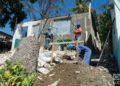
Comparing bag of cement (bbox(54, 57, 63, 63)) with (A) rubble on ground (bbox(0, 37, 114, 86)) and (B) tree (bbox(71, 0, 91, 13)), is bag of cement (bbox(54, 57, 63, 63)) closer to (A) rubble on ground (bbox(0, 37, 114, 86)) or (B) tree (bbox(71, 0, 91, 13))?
(A) rubble on ground (bbox(0, 37, 114, 86))

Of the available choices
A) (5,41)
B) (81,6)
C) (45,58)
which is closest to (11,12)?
(5,41)

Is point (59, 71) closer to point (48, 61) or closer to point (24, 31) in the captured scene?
point (48, 61)

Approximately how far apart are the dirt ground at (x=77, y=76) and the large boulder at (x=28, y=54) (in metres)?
0.70

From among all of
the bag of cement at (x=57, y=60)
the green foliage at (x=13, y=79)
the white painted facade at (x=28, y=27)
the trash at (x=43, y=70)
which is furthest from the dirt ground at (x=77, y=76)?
the white painted facade at (x=28, y=27)

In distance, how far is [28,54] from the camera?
1216 cm

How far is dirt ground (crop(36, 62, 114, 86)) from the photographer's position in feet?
35.8

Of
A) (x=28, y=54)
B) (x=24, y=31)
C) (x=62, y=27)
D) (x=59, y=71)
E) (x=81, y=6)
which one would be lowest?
(x=59, y=71)

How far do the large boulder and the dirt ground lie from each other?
0.70 metres

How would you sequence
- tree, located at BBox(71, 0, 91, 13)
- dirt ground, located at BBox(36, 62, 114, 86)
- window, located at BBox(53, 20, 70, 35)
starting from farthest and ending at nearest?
tree, located at BBox(71, 0, 91, 13) → window, located at BBox(53, 20, 70, 35) → dirt ground, located at BBox(36, 62, 114, 86)

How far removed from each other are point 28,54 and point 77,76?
2.32 meters

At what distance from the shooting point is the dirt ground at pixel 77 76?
10.9m

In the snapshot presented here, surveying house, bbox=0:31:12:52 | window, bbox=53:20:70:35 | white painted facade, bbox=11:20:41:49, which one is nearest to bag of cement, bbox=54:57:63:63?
window, bbox=53:20:70:35

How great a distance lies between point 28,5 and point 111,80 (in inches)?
647

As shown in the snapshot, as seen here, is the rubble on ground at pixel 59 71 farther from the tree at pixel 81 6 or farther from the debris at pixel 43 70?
the tree at pixel 81 6
